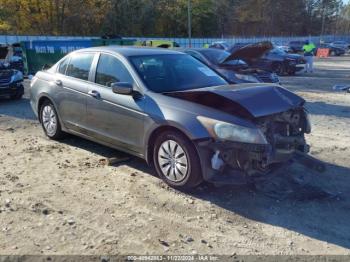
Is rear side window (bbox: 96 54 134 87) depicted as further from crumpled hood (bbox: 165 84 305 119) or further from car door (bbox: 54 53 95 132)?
crumpled hood (bbox: 165 84 305 119)

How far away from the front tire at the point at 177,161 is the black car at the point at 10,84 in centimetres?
850

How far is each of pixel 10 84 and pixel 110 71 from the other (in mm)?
7403

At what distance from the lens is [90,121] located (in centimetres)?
636

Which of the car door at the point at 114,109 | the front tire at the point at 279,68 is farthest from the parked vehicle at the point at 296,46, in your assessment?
the car door at the point at 114,109

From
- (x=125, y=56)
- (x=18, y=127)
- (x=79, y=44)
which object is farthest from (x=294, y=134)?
(x=79, y=44)

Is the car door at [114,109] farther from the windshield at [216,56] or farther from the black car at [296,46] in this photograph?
the black car at [296,46]

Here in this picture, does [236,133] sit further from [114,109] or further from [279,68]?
[279,68]

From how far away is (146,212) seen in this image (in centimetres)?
464

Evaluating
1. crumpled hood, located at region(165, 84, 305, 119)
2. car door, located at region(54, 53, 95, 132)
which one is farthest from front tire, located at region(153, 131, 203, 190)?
car door, located at region(54, 53, 95, 132)

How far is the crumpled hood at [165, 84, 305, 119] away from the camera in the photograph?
4.91m

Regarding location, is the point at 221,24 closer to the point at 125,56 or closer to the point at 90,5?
the point at 90,5

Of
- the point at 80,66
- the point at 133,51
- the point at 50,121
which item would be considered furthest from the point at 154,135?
the point at 50,121

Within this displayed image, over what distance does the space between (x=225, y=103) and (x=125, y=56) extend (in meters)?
1.78

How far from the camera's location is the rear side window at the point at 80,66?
657cm
